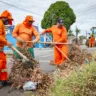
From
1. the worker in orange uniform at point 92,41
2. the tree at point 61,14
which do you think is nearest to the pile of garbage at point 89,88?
the worker in orange uniform at point 92,41

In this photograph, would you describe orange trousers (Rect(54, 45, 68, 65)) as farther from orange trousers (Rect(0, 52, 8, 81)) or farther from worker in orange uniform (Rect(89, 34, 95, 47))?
worker in orange uniform (Rect(89, 34, 95, 47))

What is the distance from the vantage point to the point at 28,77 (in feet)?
30.6

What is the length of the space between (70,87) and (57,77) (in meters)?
0.65

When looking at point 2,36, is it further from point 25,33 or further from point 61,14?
point 61,14

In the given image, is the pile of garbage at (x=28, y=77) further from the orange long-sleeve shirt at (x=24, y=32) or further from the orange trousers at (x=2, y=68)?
the orange long-sleeve shirt at (x=24, y=32)

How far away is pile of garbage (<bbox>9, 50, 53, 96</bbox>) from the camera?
8625 millimetres

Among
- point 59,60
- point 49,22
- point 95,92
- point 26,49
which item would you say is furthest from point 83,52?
point 49,22

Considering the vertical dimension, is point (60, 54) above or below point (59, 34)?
below

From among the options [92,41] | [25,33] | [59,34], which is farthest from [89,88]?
[92,41]

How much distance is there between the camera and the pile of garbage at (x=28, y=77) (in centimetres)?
862

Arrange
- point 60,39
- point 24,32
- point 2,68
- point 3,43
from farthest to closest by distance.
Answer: point 60,39
point 24,32
point 2,68
point 3,43

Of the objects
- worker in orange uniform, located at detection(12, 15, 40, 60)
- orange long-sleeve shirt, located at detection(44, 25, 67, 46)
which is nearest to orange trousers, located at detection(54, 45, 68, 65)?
orange long-sleeve shirt, located at detection(44, 25, 67, 46)

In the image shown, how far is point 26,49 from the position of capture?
10016mm

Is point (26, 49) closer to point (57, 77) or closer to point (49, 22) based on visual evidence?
point (57, 77)
